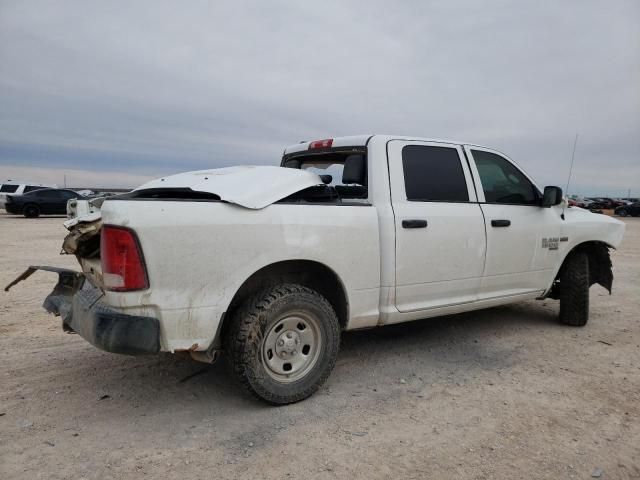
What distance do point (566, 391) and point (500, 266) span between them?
1.27 meters

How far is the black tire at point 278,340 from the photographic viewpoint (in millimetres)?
3051

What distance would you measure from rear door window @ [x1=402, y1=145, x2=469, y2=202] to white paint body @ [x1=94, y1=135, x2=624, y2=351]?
2.8 inches

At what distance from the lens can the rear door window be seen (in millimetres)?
3934

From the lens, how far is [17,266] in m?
8.30

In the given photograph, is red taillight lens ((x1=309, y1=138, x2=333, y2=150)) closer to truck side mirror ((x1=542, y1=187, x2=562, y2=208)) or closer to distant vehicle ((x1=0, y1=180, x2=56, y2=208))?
truck side mirror ((x1=542, y1=187, x2=562, y2=208))

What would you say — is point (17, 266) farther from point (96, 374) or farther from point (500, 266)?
point (500, 266)

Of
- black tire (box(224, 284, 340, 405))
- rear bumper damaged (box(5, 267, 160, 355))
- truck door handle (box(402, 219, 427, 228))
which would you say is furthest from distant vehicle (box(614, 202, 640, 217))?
rear bumper damaged (box(5, 267, 160, 355))

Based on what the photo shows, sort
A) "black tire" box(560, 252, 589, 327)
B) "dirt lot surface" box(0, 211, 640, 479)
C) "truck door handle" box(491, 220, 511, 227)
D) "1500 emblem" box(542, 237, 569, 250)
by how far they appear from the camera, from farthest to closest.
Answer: "black tire" box(560, 252, 589, 327) → "1500 emblem" box(542, 237, 569, 250) → "truck door handle" box(491, 220, 511, 227) → "dirt lot surface" box(0, 211, 640, 479)

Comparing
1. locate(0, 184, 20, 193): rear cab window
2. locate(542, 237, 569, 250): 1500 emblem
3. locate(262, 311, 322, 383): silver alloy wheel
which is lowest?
locate(262, 311, 322, 383): silver alloy wheel

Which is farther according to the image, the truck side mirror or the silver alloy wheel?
the truck side mirror

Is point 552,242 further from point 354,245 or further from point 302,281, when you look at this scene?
point 302,281

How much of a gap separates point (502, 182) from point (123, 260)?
356 centimetres

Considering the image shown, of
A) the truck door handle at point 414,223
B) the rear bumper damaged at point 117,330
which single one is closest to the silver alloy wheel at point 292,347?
the rear bumper damaged at point 117,330

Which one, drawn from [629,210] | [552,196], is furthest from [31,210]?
[629,210]
